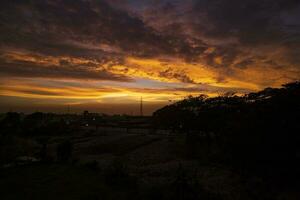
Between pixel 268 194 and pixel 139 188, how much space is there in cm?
593

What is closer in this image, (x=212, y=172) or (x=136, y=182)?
(x=136, y=182)

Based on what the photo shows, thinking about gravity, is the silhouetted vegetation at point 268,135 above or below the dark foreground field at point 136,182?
above

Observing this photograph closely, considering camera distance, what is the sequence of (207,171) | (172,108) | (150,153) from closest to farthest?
(207,171), (150,153), (172,108)

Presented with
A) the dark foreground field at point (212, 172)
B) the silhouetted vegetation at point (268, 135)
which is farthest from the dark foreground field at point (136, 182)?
the silhouetted vegetation at point (268, 135)

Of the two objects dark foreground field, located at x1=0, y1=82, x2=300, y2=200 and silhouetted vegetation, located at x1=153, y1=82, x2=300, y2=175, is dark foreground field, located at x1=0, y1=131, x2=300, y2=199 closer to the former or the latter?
dark foreground field, located at x1=0, y1=82, x2=300, y2=200

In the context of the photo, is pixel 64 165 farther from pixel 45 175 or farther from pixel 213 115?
pixel 213 115

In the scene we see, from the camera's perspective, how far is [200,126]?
2798 centimetres

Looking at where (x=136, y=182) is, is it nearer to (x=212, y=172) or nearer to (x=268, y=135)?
(x=212, y=172)

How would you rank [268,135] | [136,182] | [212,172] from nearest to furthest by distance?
[136,182], [268,135], [212,172]

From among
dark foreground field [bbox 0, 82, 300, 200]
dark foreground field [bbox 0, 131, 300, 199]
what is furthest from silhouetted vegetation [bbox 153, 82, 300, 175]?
dark foreground field [bbox 0, 131, 300, 199]

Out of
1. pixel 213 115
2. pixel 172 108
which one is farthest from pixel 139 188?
pixel 172 108

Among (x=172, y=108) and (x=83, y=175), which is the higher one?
(x=172, y=108)

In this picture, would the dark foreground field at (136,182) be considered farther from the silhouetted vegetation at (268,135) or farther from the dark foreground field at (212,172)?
the silhouetted vegetation at (268,135)

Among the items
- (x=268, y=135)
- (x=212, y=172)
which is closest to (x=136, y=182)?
(x=212, y=172)
